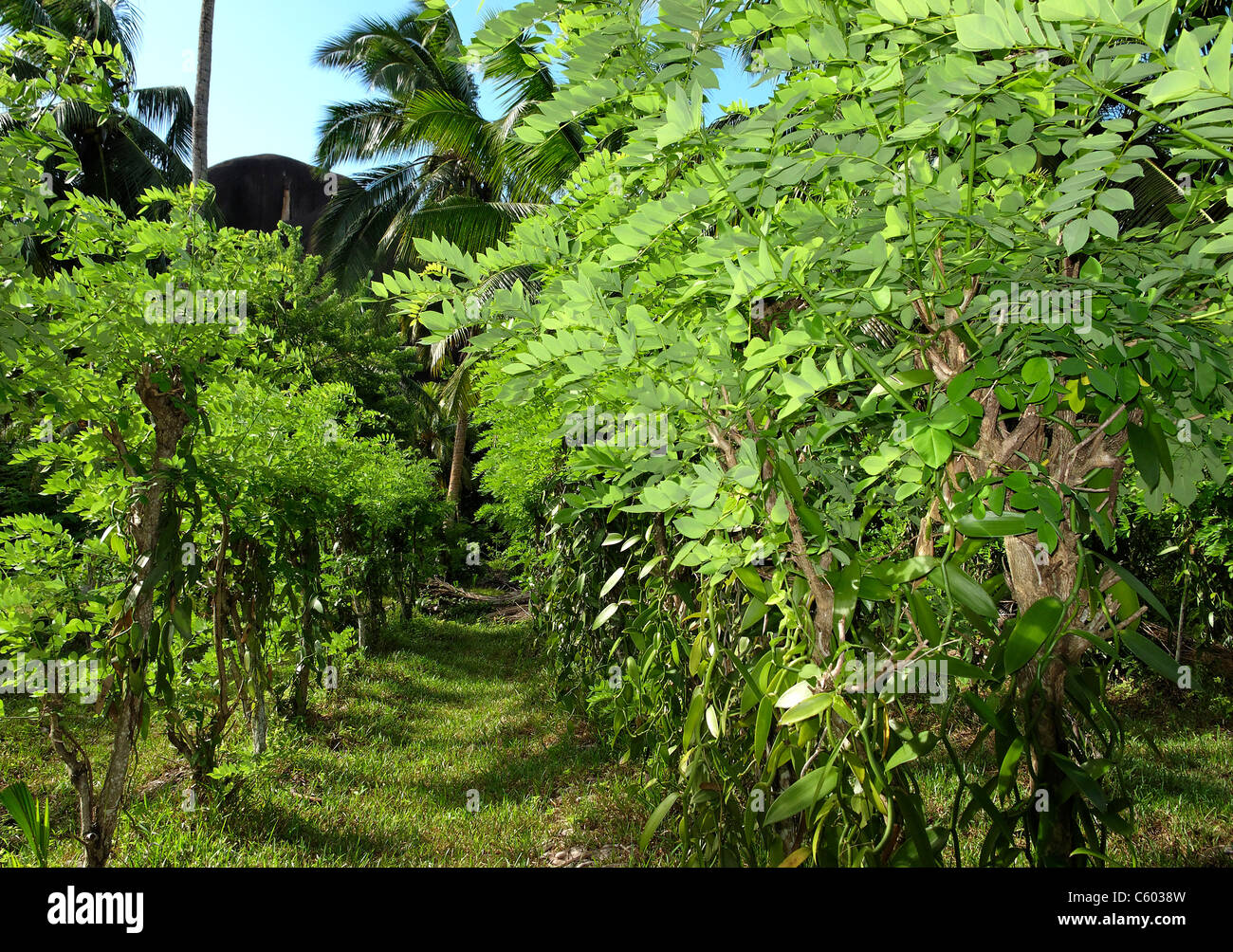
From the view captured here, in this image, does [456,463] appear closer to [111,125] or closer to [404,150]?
[404,150]

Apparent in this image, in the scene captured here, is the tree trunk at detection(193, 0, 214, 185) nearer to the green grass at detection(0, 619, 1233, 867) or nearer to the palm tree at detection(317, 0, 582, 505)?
the palm tree at detection(317, 0, 582, 505)

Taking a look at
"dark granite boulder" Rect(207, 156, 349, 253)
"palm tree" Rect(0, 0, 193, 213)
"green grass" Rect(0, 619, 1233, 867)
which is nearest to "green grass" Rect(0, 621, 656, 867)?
"green grass" Rect(0, 619, 1233, 867)

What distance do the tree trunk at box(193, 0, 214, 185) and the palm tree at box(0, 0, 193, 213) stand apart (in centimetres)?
513

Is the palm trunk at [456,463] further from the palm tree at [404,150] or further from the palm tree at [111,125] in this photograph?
the palm tree at [111,125]

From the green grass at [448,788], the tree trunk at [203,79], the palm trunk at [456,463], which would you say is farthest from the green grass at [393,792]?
the palm trunk at [456,463]

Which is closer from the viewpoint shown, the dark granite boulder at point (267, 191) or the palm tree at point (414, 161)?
the palm tree at point (414, 161)

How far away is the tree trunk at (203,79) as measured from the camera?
7.00 m

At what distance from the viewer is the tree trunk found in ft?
23.0

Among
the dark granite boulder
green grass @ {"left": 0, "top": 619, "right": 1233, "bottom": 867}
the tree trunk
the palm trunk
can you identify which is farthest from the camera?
the dark granite boulder

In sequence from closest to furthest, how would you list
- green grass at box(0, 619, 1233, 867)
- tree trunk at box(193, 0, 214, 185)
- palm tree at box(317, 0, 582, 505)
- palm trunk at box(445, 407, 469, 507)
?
green grass at box(0, 619, 1233, 867) < tree trunk at box(193, 0, 214, 185) < palm tree at box(317, 0, 582, 505) < palm trunk at box(445, 407, 469, 507)

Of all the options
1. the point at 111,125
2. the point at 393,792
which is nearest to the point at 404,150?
the point at 111,125

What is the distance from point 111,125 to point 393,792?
13.3 meters

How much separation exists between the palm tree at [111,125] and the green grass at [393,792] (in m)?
10.4
